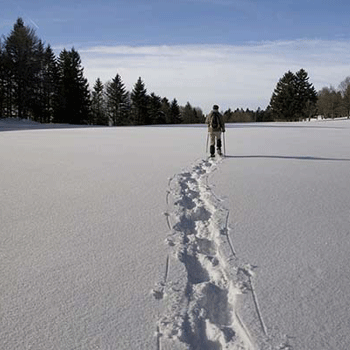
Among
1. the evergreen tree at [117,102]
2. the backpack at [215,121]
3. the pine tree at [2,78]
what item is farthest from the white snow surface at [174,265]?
the evergreen tree at [117,102]

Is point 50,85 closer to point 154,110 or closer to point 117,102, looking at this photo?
point 117,102

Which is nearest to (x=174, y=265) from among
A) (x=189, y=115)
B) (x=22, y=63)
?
(x=22, y=63)

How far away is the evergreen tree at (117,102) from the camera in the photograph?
56844mm

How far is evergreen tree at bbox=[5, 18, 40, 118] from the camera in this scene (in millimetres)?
38625

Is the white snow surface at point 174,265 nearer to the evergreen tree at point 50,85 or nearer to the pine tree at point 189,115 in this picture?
the evergreen tree at point 50,85

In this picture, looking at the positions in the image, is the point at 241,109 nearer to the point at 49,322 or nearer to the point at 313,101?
the point at 313,101

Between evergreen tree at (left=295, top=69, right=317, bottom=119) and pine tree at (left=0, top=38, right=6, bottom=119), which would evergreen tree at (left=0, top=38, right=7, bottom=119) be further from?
evergreen tree at (left=295, top=69, right=317, bottom=119)

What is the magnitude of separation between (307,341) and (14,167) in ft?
28.3

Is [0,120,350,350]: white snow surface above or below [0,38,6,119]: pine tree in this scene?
below

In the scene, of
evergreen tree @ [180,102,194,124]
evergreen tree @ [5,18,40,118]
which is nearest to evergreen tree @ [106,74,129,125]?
evergreen tree @ [5,18,40,118]

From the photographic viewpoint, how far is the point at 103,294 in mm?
3152

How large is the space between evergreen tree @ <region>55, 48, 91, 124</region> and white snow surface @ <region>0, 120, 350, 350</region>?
41.7 m

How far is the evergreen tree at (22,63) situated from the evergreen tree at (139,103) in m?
20.3

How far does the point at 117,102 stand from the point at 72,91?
1104 cm
